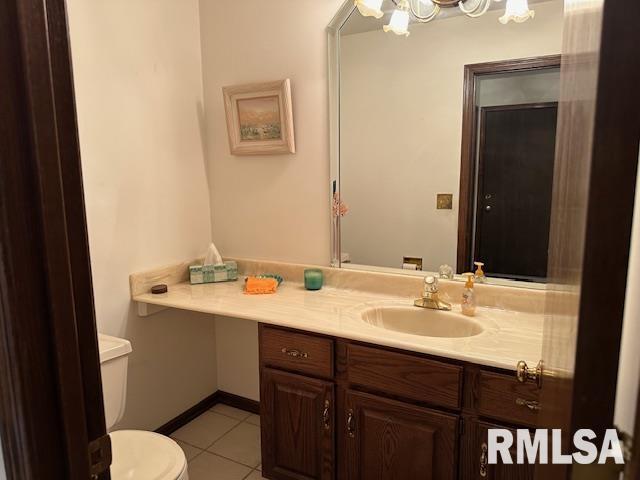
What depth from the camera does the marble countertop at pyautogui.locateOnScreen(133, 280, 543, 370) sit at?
1406 millimetres

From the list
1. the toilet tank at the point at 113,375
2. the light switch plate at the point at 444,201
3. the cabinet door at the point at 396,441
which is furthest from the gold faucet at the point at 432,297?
the toilet tank at the point at 113,375

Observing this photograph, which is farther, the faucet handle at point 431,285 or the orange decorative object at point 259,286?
the orange decorative object at point 259,286

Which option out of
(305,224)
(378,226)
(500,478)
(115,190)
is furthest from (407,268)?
(115,190)

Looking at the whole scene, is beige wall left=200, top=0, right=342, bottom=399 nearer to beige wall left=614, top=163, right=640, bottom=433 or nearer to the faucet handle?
the faucet handle

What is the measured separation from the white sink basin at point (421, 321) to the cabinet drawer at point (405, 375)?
249mm

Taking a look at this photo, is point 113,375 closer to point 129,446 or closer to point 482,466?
point 129,446

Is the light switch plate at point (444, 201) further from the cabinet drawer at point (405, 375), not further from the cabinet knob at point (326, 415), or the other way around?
the cabinet knob at point (326, 415)

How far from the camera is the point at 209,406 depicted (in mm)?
2568

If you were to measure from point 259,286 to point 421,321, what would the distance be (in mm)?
763

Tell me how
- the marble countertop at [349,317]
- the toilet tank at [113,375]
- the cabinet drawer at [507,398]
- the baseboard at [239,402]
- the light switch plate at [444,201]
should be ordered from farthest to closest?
the baseboard at [239,402]
the light switch plate at [444,201]
the toilet tank at [113,375]
the marble countertop at [349,317]
the cabinet drawer at [507,398]

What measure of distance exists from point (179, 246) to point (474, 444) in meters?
1.66

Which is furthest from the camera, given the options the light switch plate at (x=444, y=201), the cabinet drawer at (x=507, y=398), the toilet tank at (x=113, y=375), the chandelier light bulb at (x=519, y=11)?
the light switch plate at (x=444, y=201)

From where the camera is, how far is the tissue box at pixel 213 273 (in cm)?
226

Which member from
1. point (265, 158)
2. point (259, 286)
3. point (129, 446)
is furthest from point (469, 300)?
point (129, 446)
